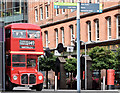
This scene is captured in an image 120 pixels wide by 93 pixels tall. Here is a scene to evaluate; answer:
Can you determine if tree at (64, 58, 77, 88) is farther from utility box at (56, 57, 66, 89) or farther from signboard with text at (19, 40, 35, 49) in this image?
signboard with text at (19, 40, 35, 49)

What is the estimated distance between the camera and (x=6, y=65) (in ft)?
100

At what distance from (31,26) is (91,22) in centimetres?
1863

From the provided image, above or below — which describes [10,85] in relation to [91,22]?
below

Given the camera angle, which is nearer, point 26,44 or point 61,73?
point 26,44

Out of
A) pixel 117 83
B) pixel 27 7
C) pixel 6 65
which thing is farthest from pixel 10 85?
pixel 27 7

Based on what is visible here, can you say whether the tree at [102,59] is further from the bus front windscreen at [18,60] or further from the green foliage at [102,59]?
the bus front windscreen at [18,60]

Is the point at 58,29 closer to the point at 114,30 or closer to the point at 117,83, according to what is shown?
the point at 114,30

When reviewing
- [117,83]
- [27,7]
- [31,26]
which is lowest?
[117,83]

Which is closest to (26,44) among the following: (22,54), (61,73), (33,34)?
(22,54)

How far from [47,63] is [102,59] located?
6.48 meters

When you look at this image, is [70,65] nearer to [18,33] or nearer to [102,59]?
[102,59]

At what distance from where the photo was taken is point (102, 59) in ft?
130

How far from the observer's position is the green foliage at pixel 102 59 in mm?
39000

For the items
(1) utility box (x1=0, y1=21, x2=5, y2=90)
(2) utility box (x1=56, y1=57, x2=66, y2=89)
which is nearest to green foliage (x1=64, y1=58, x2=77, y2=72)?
(2) utility box (x1=56, y1=57, x2=66, y2=89)
